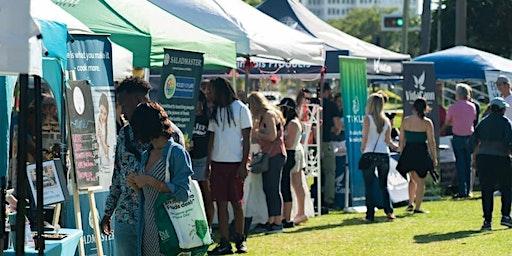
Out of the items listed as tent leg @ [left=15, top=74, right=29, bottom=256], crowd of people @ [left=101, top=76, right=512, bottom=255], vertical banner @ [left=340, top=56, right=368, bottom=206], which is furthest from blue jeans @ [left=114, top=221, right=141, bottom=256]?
vertical banner @ [left=340, top=56, right=368, bottom=206]

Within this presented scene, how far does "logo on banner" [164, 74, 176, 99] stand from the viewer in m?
11.9

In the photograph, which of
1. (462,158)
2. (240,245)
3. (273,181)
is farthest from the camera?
(462,158)

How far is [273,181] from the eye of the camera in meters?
15.1

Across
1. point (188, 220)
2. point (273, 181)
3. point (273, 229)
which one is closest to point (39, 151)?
point (188, 220)

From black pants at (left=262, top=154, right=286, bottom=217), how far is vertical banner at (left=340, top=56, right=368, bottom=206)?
10.6 feet

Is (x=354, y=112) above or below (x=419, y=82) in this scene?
below

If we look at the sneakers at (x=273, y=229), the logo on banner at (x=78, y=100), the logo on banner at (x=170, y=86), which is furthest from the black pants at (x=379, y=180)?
the logo on banner at (x=78, y=100)

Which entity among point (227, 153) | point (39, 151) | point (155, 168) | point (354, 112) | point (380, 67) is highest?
point (380, 67)

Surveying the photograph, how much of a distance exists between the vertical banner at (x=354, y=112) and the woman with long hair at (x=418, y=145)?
0.79 metres

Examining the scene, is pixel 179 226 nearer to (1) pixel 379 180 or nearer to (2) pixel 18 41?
(2) pixel 18 41

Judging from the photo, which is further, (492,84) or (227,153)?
(492,84)

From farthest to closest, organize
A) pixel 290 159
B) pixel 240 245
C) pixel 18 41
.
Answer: pixel 290 159 < pixel 240 245 < pixel 18 41

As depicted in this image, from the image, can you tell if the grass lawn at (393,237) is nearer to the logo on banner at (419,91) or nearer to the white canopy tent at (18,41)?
the logo on banner at (419,91)

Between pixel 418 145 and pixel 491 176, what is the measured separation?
2.35 metres
